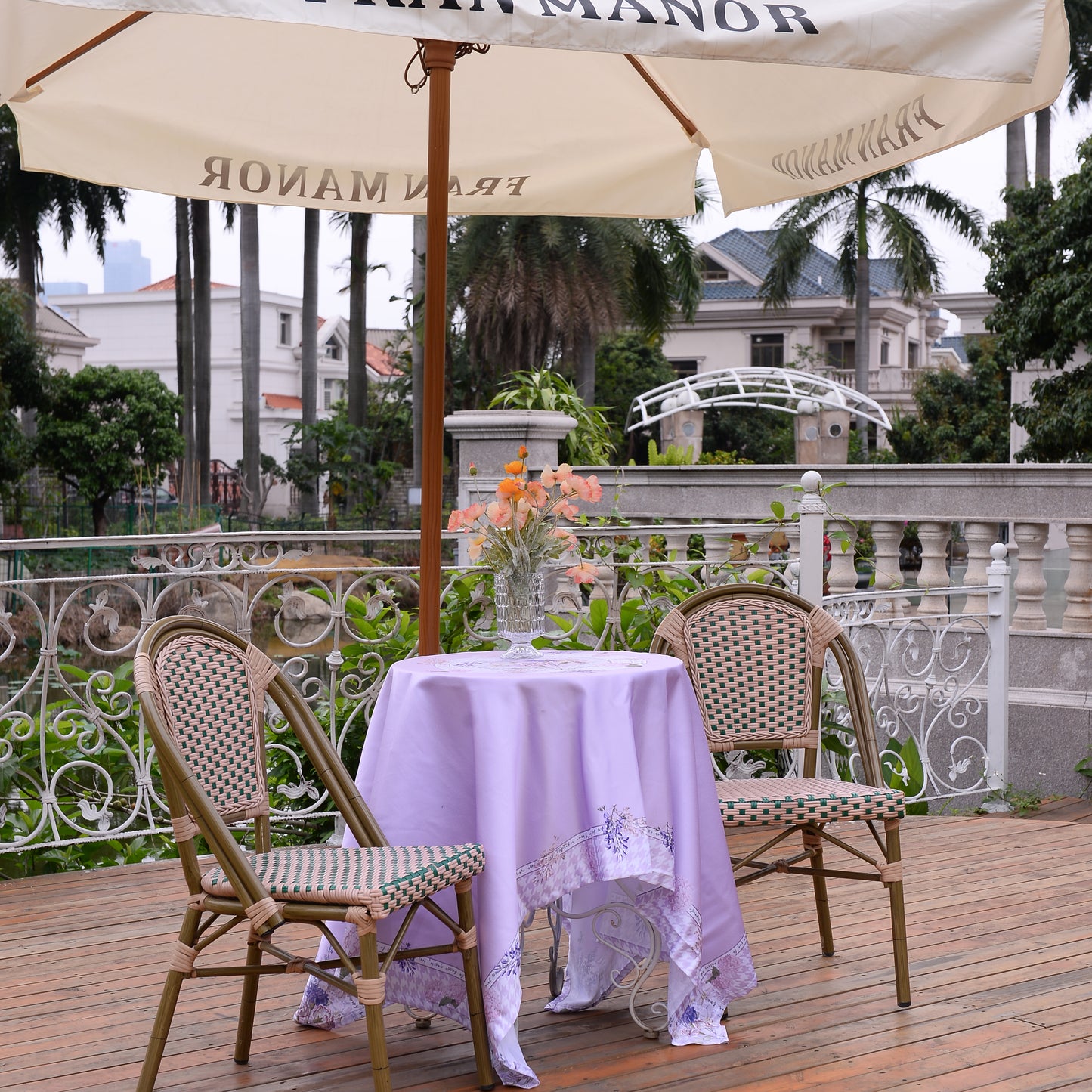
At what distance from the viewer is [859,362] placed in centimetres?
3394

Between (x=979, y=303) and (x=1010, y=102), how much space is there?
4027 centimetres

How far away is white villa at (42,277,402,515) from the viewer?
48.2m

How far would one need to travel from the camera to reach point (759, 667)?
13.0ft

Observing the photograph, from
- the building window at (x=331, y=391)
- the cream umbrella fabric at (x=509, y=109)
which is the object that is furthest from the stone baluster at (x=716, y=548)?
the building window at (x=331, y=391)

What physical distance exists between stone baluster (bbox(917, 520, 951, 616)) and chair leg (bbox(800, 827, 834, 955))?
3408 millimetres

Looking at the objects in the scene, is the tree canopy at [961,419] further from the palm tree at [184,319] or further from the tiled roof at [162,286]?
the tiled roof at [162,286]

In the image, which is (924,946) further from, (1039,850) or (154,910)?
(154,910)

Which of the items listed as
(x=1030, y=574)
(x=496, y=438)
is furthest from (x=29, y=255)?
(x=1030, y=574)

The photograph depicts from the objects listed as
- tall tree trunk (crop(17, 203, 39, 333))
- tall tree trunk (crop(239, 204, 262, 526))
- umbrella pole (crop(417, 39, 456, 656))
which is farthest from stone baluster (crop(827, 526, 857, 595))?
tall tree trunk (crop(17, 203, 39, 333))

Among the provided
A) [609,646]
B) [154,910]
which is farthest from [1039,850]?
[154,910]

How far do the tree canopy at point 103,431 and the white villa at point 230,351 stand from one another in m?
15.8

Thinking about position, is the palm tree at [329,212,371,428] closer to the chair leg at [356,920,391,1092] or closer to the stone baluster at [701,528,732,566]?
the stone baluster at [701,528,732,566]

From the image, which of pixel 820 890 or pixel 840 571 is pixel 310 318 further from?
pixel 820 890

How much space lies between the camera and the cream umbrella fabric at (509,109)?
288cm
